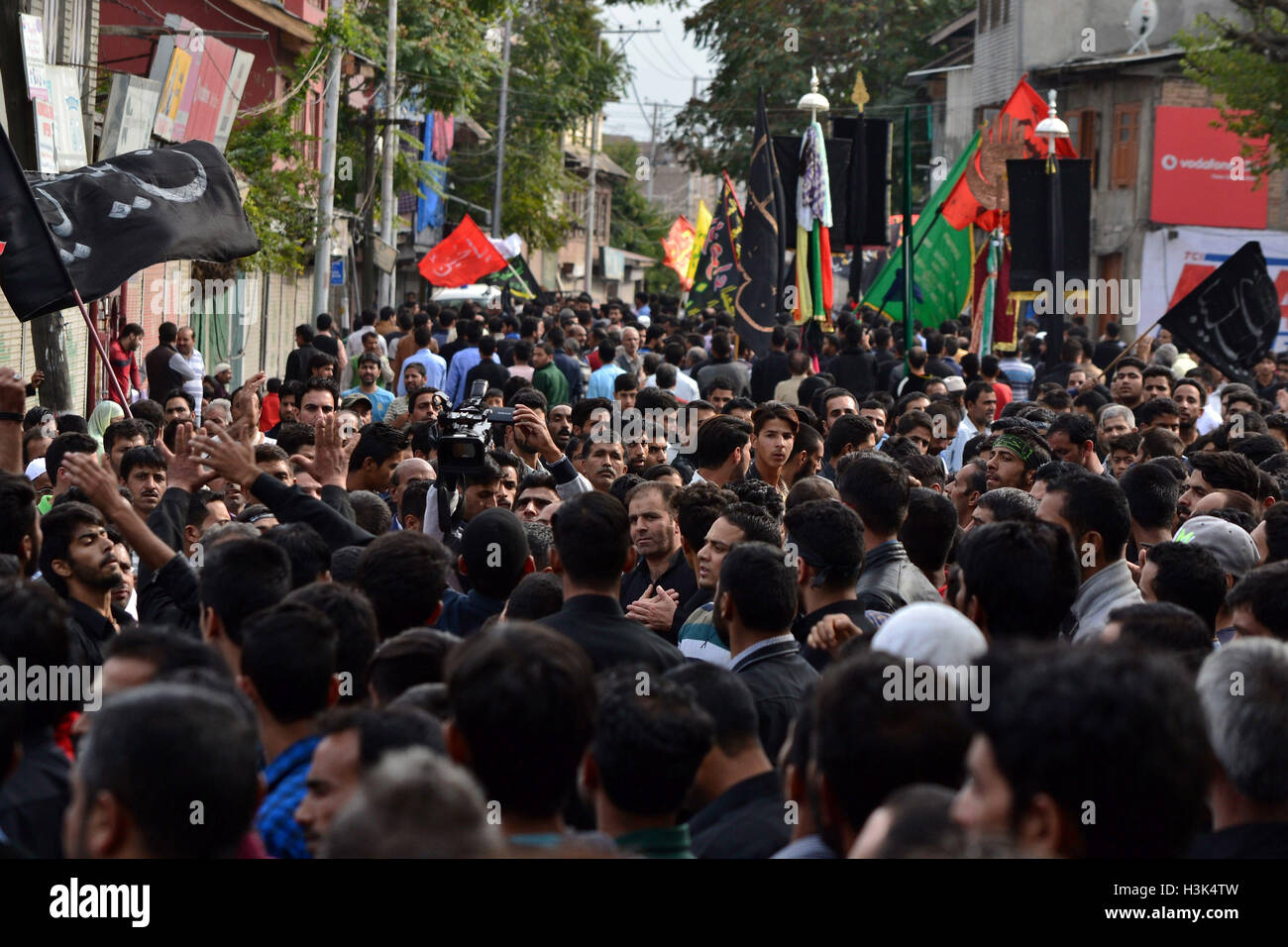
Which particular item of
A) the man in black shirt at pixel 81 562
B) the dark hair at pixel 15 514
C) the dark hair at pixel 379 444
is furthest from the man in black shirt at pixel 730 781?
the dark hair at pixel 379 444

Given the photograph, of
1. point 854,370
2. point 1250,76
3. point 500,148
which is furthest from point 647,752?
point 500,148

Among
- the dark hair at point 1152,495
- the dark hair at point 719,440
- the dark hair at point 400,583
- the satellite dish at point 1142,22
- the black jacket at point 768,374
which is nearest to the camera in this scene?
the dark hair at point 400,583

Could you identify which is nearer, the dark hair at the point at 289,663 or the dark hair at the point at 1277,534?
the dark hair at the point at 289,663

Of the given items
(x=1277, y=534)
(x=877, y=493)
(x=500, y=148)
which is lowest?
(x=1277, y=534)

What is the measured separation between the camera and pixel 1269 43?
694 inches

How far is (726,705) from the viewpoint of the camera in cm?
365

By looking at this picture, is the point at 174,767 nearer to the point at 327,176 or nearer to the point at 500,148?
the point at 327,176

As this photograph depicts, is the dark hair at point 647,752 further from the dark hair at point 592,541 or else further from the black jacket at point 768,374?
the black jacket at point 768,374

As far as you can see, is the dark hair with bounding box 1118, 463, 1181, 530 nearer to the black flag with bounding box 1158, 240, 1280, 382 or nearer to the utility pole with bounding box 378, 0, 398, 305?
the black flag with bounding box 1158, 240, 1280, 382

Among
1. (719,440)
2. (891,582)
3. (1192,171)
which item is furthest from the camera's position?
(1192,171)

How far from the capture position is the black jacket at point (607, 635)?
14.8ft

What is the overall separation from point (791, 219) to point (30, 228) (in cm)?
943

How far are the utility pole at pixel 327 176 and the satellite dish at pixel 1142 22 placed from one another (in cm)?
1656

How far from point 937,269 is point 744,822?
13.0 metres
